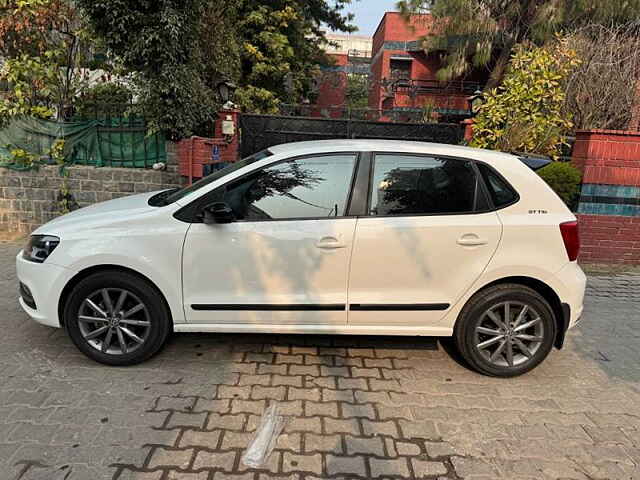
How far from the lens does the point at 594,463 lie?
265cm

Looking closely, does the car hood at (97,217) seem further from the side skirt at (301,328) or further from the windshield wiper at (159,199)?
the side skirt at (301,328)

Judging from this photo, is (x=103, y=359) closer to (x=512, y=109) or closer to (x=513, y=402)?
(x=513, y=402)

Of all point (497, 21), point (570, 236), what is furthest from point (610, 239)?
point (497, 21)

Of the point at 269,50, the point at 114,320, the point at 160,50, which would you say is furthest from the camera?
the point at 269,50

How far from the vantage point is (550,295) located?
350 cm

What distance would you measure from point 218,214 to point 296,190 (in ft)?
1.96

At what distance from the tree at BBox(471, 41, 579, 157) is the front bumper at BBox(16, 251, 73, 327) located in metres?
6.57

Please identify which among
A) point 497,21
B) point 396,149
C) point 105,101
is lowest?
point 396,149

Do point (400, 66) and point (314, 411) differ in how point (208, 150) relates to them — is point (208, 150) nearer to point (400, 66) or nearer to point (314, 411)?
point (314, 411)

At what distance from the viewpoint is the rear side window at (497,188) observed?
3441mm

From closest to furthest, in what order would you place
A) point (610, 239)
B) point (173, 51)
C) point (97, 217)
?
point (97, 217), point (610, 239), point (173, 51)

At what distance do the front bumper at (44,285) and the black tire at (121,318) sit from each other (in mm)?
98

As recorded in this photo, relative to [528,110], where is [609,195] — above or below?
below

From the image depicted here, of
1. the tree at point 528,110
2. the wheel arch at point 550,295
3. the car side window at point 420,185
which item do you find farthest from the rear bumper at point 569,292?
the tree at point 528,110
